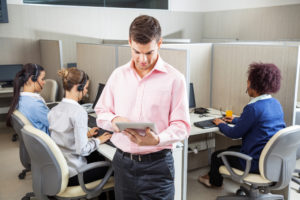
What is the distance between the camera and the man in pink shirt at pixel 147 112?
4.17ft

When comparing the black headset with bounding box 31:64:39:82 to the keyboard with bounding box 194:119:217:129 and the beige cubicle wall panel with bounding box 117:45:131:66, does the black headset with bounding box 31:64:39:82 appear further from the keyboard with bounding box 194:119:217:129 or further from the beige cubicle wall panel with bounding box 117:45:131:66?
the keyboard with bounding box 194:119:217:129

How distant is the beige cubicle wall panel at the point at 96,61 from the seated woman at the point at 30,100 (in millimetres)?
713

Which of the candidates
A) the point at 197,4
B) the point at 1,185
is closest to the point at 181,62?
the point at 1,185

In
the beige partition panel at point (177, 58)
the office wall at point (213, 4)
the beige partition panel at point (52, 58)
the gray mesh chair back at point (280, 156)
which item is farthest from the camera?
the office wall at point (213, 4)

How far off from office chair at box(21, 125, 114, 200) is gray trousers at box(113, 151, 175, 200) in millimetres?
545

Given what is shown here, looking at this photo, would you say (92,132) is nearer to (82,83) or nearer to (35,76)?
(82,83)

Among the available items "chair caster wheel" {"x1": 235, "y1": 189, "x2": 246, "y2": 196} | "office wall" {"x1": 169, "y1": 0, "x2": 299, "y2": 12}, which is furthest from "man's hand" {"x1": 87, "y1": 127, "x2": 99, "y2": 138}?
"office wall" {"x1": 169, "y1": 0, "x2": 299, "y2": 12}

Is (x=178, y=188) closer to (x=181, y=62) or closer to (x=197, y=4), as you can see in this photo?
(x=181, y=62)

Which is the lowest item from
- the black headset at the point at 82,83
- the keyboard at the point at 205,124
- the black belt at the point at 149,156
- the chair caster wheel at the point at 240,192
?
the chair caster wheel at the point at 240,192

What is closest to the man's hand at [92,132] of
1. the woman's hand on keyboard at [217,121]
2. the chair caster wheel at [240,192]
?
the woman's hand on keyboard at [217,121]

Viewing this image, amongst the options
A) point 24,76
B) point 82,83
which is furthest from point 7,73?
point 82,83

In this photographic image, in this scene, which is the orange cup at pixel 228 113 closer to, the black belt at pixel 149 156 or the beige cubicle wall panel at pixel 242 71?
the beige cubicle wall panel at pixel 242 71

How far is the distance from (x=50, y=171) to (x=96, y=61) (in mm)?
1669

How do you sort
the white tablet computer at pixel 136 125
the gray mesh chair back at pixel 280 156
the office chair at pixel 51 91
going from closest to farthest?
the white tablet computer at pixel 136 125, the gray mesh chair back at pixel 280 156, the office chair at pixel 51 91
